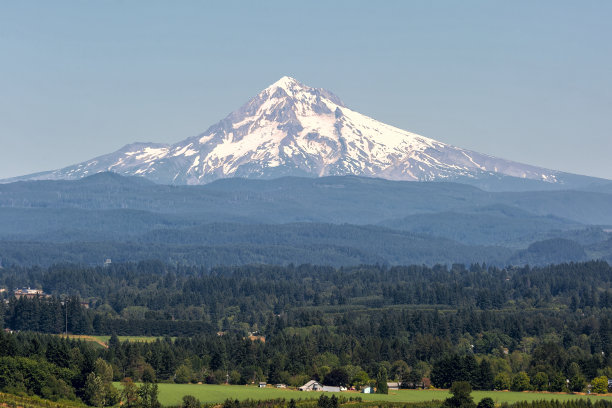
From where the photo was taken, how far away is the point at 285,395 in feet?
555

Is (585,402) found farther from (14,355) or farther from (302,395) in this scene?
(14,355)

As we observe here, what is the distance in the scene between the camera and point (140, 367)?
624ft

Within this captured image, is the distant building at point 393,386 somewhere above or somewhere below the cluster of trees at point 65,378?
below

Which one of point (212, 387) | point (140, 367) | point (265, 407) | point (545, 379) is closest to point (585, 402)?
point (545, 379)

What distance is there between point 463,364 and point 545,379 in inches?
451

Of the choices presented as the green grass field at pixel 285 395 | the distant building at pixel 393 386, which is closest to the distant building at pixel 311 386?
the green grass field at pixel 285 395

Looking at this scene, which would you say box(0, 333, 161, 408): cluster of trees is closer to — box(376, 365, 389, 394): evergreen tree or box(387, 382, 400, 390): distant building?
box(376, 365, 389, 394): evergreen tree

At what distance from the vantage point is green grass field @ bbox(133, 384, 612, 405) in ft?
545

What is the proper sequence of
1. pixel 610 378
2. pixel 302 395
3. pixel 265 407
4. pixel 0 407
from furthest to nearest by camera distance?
pixel 610 378
pixel 302 395
pixel 265 407
pixel 0 407

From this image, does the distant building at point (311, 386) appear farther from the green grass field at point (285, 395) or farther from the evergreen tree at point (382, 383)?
the evergreen tree at point (382, 383)

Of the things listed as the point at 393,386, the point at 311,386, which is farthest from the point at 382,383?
the point at 311,386

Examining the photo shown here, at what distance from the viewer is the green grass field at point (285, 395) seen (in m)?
166

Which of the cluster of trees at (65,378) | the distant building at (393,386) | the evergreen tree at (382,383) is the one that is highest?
the cluster of trees at (65,378)

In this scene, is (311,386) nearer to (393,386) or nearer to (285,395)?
(393,386)
